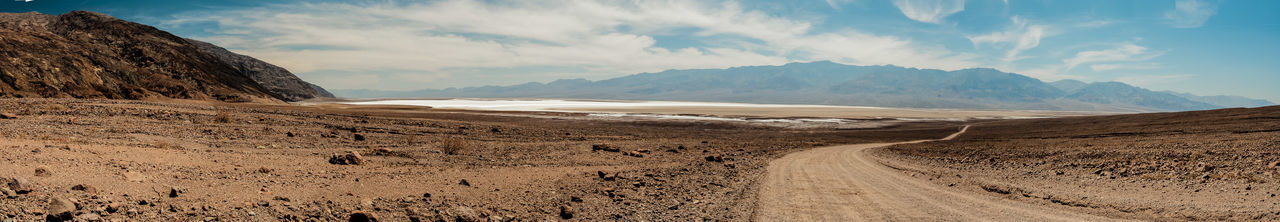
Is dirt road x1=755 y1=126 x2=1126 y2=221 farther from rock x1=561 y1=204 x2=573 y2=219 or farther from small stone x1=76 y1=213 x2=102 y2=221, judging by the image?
small stone x1=76 y1=213 x2=102 y2=221

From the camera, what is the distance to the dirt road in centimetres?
796

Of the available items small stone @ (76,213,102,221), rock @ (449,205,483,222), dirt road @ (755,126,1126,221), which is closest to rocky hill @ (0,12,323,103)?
small stone @ (76,213,102,221)

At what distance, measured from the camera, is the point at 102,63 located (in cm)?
4738

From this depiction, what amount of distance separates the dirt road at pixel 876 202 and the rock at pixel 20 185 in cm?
848

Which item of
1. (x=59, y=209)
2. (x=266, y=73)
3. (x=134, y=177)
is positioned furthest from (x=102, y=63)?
(x=266, y=73)

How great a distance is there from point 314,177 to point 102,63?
56.1 metres

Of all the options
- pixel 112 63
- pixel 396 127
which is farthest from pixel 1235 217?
pixel 112 63

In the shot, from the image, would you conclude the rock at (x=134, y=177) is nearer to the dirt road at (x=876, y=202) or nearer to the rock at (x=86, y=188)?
the rock at (x=86, y=188)

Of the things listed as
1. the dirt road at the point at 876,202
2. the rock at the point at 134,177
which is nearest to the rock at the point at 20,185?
the rock at the point at 134,177

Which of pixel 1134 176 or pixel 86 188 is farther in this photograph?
pixel 1134 176

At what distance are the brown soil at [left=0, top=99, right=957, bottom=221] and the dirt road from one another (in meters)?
0.59

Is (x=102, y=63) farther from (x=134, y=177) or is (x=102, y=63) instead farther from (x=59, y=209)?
(x=59, y=209)

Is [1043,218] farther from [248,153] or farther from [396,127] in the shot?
[396,127]

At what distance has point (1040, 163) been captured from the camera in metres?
14.6
